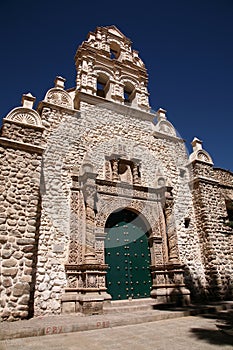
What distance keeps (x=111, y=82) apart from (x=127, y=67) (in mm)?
1479

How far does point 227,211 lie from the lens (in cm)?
878

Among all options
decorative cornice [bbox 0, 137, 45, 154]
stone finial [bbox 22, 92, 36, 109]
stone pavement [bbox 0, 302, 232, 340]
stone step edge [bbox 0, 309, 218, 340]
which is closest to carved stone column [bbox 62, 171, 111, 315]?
stone pavement [bbox 0, 302, 232, 340]

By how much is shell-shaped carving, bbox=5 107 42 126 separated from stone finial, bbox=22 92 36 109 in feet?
1.08

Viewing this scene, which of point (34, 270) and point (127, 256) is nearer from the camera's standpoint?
point (34, 270)

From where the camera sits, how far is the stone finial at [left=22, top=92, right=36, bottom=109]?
643cm

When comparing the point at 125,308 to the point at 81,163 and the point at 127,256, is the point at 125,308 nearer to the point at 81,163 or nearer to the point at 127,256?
the point at 127,256

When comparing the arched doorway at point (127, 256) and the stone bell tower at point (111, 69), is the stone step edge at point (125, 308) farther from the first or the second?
the stone bell tower at point (111, 69)

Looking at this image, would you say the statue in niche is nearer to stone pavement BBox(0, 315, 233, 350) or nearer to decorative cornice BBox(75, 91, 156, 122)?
decorative cornice BBox(75, 91, 156, 122)

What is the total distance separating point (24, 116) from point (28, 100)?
2.47 feet

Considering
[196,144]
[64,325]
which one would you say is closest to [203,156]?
[196,144]

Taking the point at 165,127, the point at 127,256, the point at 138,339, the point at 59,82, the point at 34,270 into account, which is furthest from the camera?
the point at 165,127

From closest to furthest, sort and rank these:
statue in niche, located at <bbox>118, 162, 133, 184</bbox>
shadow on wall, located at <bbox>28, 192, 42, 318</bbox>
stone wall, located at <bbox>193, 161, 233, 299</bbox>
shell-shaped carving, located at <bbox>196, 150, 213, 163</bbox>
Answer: shadow on wall, located at <bbox>28, 192, 42, 318</bbox> < stone wall, located at <bbox>193, 161, 233, 299</bbox> < statue in niche, located at <bbox>118, 162, 133, 184</bbox> < shell-shaped carving, located at <bbox>196, 150, 213, 163</bbox>

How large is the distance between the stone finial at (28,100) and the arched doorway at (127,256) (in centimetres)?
391

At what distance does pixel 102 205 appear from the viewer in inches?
251
